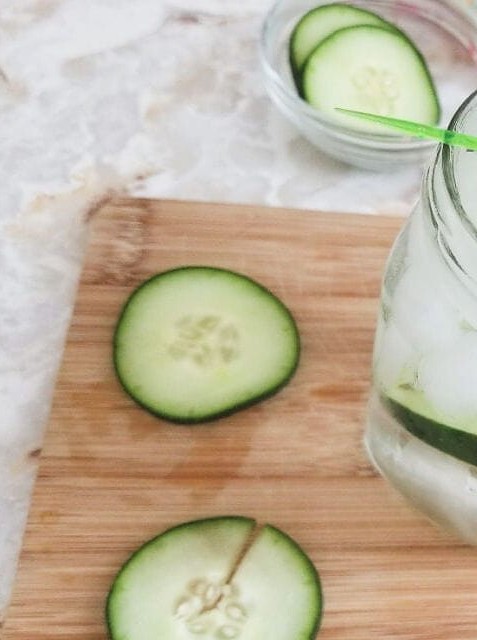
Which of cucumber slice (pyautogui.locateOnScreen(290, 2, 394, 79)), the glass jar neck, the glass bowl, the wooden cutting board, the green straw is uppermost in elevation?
the green straw

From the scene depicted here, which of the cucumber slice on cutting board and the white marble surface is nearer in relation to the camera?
the cucumber slice on cutting board

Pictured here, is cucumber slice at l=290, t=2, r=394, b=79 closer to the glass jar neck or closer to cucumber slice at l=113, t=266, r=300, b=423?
cucumber slice at l=113, t=266, r=300, b=423

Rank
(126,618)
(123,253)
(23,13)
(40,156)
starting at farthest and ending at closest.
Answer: (23,13) → (40,156) → (123,253) → (126,618)

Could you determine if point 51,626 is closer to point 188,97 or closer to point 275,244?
point 275,244

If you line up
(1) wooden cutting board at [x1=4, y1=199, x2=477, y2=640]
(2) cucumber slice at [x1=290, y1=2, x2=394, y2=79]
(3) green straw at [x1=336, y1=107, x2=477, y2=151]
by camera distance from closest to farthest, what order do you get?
(3) green straw at [x1=336, y1=107, x2=477, y2=151], (1) wooden cutting board at [x1=4, y1=199, x2=477, y2=640], (2) cucumber slice at [x1=290, y1=2, x2=394, y2=79]

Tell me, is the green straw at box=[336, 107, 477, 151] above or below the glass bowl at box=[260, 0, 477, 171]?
above

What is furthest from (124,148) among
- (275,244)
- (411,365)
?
(411,365)

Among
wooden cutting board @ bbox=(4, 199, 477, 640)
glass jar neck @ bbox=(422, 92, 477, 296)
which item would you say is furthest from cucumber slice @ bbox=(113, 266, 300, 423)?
glass jar neck @ bbox=(422, 92, 477, 296)
